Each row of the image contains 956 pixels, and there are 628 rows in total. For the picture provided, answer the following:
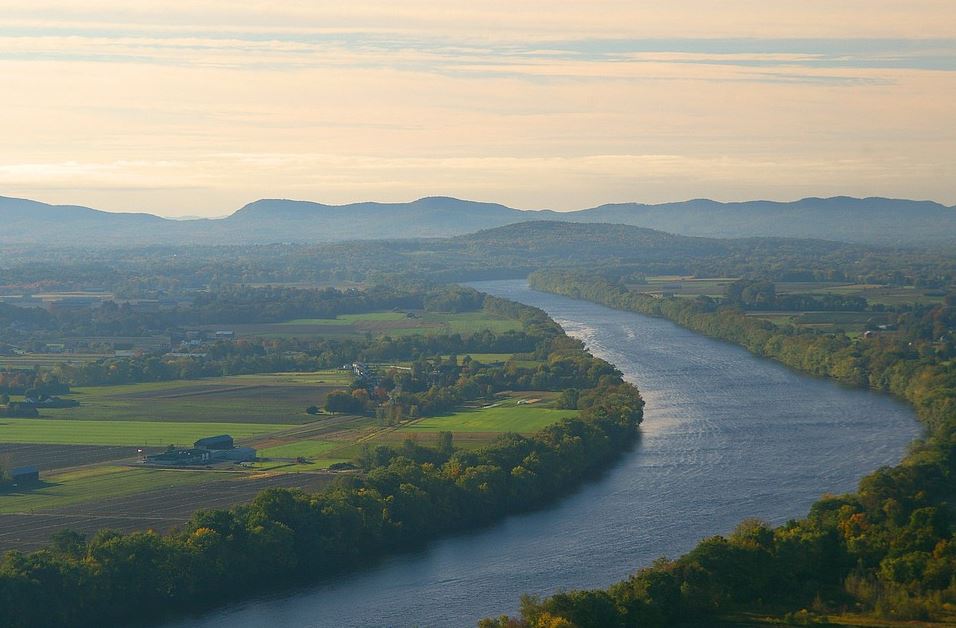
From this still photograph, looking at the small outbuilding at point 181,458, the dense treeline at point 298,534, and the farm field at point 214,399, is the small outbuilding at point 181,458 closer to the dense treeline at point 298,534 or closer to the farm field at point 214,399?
the dense treeline at point 298,534

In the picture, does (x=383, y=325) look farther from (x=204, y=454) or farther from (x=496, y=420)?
(x=204, y=454)

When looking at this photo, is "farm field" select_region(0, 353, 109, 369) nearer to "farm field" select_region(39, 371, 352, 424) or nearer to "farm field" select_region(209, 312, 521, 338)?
"farm field" select_region(39, 371, 352, 424)

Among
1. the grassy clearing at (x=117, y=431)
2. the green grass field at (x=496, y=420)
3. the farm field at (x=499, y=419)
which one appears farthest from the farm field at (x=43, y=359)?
the green grass field at (x=496, y=420)

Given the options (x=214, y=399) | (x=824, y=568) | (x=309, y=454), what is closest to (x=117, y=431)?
(x=309, y=454)

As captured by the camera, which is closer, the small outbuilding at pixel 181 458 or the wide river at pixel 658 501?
the wide river at pixel 658 501

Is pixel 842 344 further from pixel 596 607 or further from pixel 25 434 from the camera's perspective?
pixel 596 607

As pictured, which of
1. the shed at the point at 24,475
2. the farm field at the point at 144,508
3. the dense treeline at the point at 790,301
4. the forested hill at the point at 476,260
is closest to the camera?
the farm field at the point at 144,508
